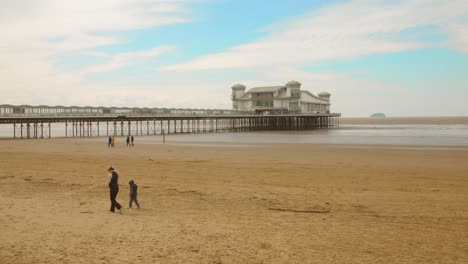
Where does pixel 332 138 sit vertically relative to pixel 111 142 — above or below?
below

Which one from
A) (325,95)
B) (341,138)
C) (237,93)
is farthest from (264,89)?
(341,138)

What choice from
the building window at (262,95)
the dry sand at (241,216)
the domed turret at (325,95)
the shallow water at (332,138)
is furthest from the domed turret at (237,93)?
the dry sand at (241,216)

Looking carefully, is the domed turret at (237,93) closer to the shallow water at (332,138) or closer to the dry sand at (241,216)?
the shallow water at (332,138)

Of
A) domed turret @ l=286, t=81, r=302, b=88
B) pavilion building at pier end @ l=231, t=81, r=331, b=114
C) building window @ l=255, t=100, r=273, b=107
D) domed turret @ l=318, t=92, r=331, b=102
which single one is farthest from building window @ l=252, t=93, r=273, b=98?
domed turret @ l=318, t=92, r=331, b=102

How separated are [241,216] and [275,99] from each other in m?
69.6

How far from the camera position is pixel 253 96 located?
81125mm

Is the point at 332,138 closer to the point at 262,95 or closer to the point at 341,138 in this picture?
the point at 341,138

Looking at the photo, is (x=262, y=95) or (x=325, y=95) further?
→ (x=325, y=95)

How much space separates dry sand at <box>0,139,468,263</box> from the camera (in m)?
7.65

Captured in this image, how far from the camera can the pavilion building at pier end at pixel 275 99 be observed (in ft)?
258

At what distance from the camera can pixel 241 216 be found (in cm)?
1031

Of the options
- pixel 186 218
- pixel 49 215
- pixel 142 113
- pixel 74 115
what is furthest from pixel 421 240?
pixel 142 113

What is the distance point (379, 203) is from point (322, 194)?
1.84 meters

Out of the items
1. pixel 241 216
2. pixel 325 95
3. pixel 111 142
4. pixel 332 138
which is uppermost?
pixel 325 95
